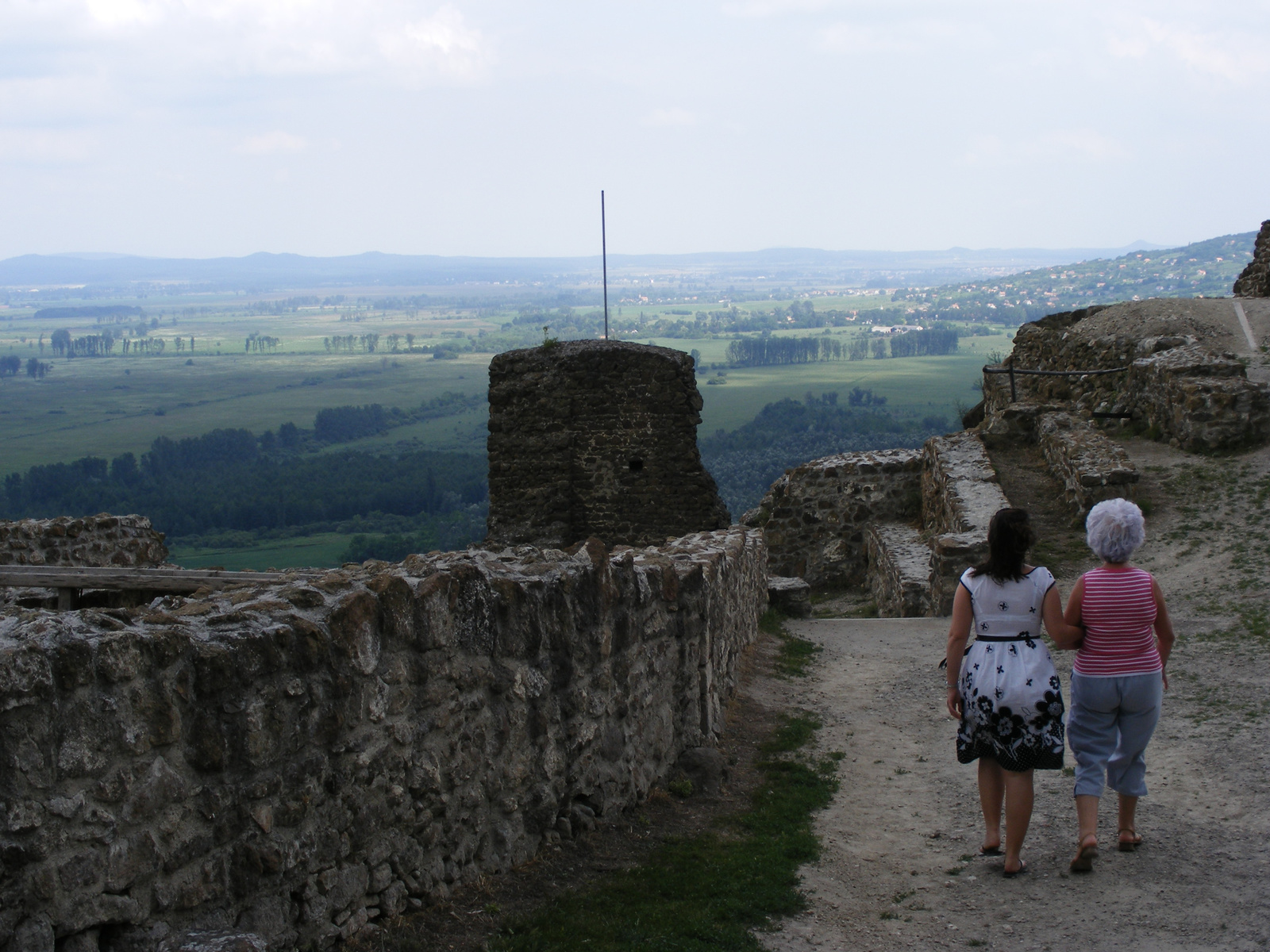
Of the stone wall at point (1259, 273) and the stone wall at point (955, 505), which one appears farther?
the stone wall at point (1259, 273)

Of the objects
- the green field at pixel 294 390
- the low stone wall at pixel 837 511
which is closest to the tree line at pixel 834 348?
the green field at pixel 294 390

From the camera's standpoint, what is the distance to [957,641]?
16.1 feet

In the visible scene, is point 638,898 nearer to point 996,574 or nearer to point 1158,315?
point 996,574

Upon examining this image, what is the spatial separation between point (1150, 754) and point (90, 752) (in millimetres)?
5410

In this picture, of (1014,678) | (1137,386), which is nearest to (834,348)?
(1137,386)

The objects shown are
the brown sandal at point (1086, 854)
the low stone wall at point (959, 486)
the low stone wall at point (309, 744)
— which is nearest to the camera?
the low stone wall at point (309, 744)

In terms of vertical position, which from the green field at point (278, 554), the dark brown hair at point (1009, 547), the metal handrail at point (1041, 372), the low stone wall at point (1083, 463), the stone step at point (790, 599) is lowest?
the green field at point (278, 554)

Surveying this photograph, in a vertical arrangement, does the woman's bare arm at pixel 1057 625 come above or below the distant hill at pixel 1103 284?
below

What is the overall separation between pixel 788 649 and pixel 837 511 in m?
6.38

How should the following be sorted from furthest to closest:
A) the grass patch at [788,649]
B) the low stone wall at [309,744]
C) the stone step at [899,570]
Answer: the stone step at [899,570], the grass patch at [788,649], the low stone wall at [309,744]

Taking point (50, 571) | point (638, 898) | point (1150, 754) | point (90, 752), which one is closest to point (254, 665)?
point (90, 752)

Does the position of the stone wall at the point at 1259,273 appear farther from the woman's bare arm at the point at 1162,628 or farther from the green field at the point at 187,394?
the green field at the point at 187,394

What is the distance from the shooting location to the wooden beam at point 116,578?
21.7 ft

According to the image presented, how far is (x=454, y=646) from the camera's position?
4449 mm
